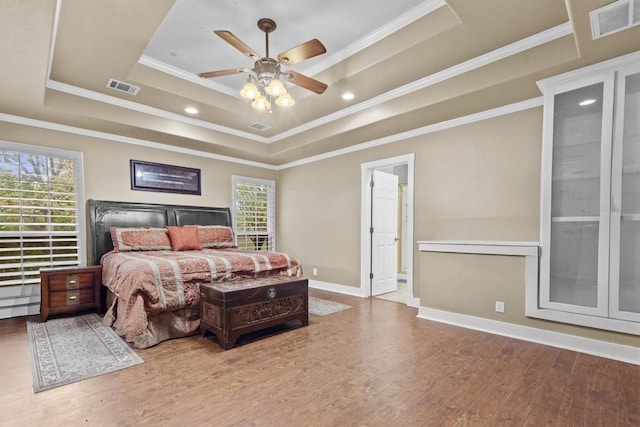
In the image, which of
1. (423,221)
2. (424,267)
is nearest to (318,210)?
(423,221)

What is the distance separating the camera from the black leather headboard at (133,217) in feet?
14.5

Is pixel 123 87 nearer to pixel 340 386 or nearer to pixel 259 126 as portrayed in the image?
pixel 259 126

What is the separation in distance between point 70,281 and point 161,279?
5.95 feet

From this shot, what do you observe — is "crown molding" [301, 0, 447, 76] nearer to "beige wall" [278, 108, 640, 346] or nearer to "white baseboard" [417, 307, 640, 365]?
"beige wall" [278, 108, 640, 346]

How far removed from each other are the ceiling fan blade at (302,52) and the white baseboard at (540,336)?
325cm

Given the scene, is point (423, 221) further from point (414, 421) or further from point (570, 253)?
point (414, 421)

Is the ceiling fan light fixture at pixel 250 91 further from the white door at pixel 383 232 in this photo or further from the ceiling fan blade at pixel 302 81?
the white door at pixel 383 232

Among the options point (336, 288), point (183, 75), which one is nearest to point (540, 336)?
point (336, 288)

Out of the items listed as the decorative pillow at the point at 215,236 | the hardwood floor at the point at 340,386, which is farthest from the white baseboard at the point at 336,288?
the hardwood floor at the point at 340,386

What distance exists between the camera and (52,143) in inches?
165

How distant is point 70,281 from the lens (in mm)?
3840

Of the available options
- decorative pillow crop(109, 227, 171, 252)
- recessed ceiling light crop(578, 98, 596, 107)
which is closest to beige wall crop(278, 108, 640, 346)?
recessed ceiling light crop(578, 98, 596, 107)

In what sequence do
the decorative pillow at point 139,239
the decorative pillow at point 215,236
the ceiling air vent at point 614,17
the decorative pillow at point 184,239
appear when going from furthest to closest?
the decorative pillow at point 215,236 < the decorative pillow at point 184,239 < the decorative pillow at point 139,239 < the ceiling air vent at point 614,17

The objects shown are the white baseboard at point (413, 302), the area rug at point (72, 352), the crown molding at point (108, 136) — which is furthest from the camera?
the white baseboard at point (413, 302)
